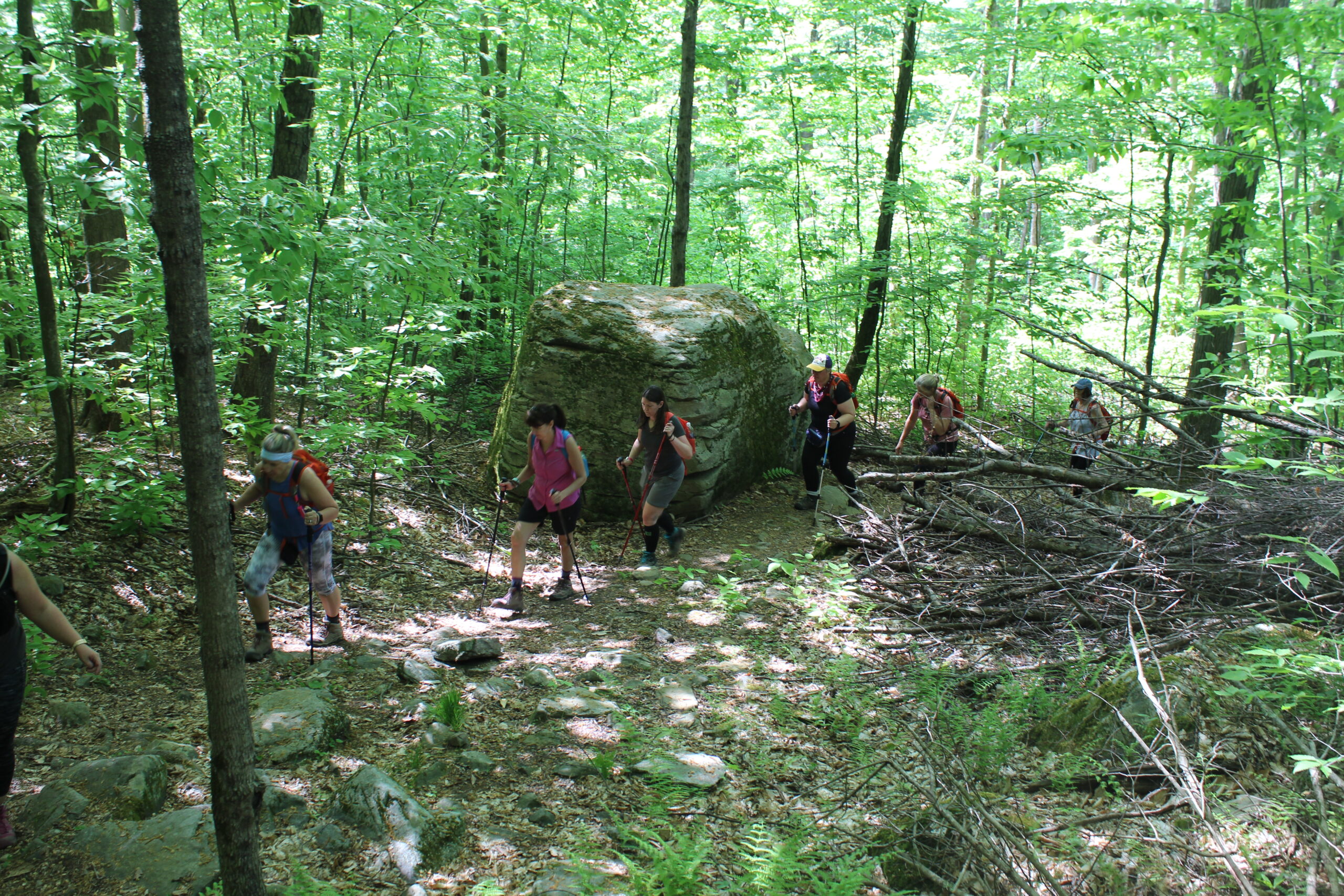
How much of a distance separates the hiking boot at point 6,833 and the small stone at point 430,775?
5.21 feet

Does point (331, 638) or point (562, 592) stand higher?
point (331, 638)

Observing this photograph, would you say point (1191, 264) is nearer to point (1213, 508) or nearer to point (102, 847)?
point (1213, 508)

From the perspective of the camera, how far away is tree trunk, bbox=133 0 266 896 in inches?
76.8

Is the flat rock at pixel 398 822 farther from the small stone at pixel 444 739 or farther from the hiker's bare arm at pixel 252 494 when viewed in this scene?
the hiker's bare arm at pixel 252 494

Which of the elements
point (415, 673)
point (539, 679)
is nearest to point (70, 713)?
point (415, 673)

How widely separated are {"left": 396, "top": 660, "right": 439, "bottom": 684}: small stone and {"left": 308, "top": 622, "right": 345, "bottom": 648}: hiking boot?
2.48ft

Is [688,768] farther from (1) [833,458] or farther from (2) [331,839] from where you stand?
(1) [833,458]

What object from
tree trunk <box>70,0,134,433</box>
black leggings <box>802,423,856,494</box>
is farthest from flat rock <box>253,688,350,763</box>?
black leggings <box>802,423,856,494</box>

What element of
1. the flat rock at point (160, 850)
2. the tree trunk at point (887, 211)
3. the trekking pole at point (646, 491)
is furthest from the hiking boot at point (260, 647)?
the tree trunk at point (887, 211)

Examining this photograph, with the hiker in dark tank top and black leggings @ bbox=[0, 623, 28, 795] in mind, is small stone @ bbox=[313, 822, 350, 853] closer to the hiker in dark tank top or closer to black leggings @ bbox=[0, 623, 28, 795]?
the hiker in dark tank top

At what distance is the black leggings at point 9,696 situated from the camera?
3096 mm

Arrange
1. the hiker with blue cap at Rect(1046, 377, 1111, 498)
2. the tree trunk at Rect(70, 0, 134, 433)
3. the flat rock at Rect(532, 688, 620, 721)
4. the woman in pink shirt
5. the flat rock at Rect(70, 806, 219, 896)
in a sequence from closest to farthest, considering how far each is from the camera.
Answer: the flat rock at Rect(70, 806, 219, 896), the flat rock at Rect(532, 688, 620, 721), the tree trunk at Rect(70, 0, 134, 433), the woman in pink shirt, the hiker with blue cap at Rect(1046, 377, 1111, 498)

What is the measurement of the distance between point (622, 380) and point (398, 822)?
594 cm

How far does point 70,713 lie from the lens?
13.2 feet
